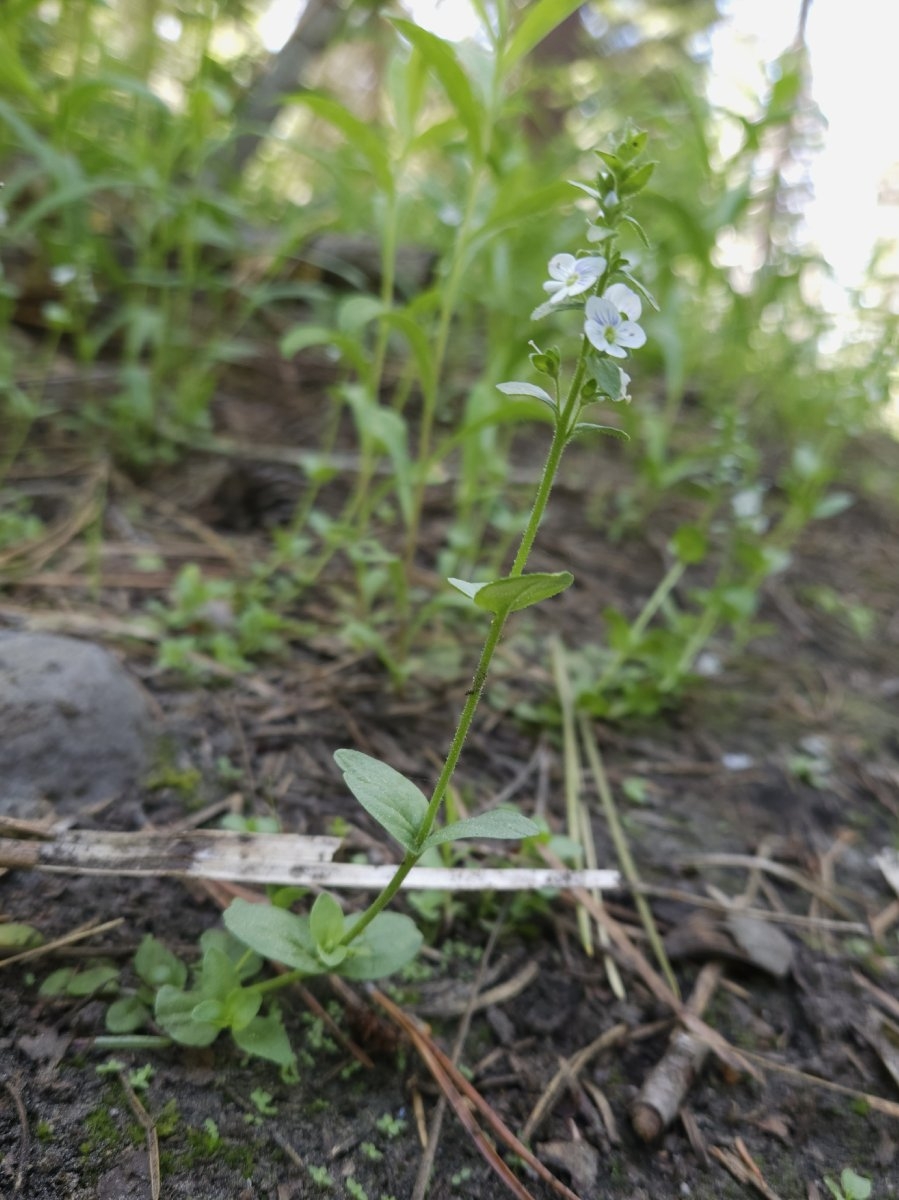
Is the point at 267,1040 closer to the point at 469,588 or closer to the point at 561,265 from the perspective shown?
the point at 469,588

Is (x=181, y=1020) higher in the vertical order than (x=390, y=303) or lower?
lower

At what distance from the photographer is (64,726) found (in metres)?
1.46

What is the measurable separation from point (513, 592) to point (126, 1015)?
800 millimetres

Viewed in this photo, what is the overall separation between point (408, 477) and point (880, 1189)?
5.24 feet

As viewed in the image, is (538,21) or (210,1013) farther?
(538,21)

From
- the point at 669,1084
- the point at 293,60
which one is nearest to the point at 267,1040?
the point at 669,1084

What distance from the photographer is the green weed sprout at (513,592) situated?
96cm

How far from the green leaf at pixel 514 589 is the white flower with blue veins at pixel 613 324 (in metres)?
0.28

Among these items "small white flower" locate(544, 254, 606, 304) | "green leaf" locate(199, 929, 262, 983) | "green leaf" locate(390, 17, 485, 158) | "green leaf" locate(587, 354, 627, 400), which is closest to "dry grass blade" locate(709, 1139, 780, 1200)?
"green leaf" locate(199, 929, 262, 983)

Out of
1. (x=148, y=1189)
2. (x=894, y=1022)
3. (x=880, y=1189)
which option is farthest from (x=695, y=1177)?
(x=148, y=1189)

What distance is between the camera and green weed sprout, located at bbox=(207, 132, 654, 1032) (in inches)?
37.8

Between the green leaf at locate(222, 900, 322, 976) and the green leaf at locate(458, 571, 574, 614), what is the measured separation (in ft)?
1.80

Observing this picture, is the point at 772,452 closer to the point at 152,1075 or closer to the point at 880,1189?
the point at 880,1189

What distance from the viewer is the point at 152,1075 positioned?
106 centimetres
